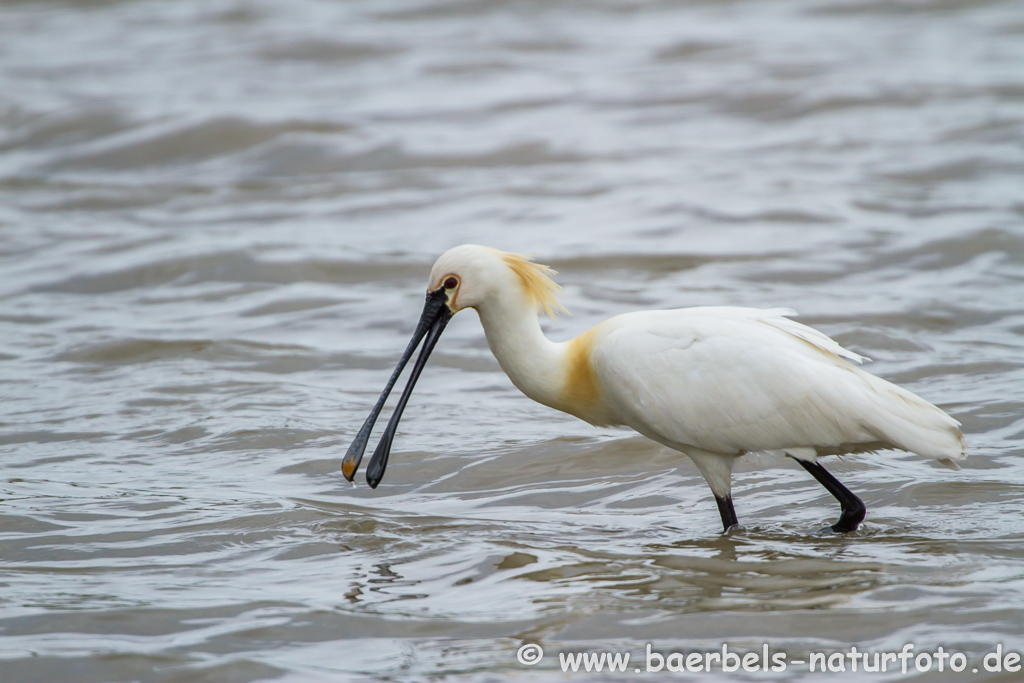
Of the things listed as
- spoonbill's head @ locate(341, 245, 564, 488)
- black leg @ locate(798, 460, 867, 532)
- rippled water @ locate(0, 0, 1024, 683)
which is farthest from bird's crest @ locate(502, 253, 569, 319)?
black leg @ locate(798, 460, 867, 532)

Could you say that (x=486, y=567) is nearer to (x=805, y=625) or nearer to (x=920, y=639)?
(x=805, y=625)

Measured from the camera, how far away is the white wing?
5.82m

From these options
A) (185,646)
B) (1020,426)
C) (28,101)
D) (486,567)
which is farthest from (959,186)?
(28,101)

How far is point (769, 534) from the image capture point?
6.22m

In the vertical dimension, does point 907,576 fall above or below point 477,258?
below

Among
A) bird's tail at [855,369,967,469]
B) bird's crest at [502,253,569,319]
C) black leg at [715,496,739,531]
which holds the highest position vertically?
bird's crest at [502,253,569,319]

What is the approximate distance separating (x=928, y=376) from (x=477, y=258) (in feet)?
14.5

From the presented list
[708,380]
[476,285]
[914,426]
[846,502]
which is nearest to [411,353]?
[476,285]

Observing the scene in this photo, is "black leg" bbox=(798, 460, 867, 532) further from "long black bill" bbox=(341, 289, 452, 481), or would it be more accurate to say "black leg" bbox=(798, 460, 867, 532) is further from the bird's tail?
"long black bill" bbox=(341, 289, 452, 481)

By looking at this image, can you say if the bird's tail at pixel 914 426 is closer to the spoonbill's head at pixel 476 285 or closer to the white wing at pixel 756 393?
the white wing at pixel 756 393

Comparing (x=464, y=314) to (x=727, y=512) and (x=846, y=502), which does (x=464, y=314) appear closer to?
(x=727, y=512)

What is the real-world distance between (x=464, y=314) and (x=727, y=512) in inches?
222

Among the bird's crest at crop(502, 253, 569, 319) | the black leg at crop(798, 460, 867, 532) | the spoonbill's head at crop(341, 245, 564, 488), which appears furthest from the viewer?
the bird's crest at crop(502, 253, 569, 319)

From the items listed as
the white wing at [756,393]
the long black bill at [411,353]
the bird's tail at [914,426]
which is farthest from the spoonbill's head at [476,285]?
the bird's tail at [914,426]
